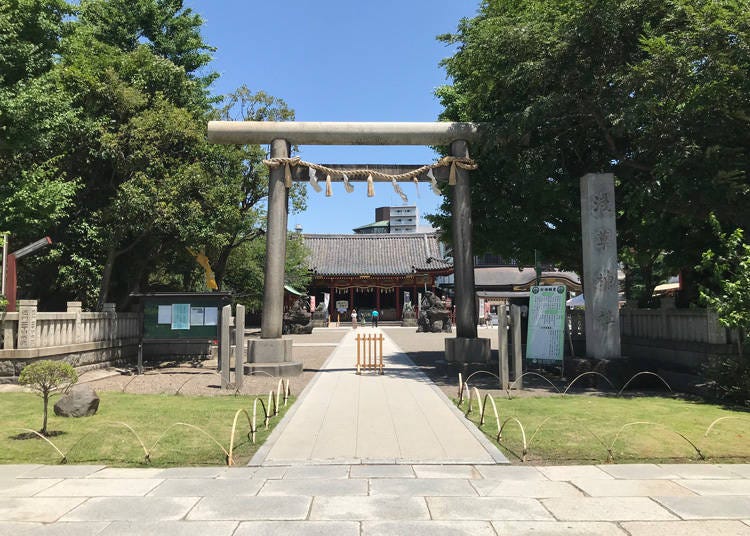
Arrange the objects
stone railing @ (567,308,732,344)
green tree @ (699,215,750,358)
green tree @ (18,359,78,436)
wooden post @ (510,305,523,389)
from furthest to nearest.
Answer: stone railing @ (567,308,732,344) → wooden post @ (510,305,523,389) → green tree @ (699,215,750,358) → green tree @ (18,359,78,436)

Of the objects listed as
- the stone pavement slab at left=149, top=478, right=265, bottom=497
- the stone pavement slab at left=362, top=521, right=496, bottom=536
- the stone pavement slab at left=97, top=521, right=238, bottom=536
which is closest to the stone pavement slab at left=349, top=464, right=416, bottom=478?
the stone pavement slab at left=149, top=478, right=265, bottom=497

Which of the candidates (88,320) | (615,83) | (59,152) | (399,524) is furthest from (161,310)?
(615,83)

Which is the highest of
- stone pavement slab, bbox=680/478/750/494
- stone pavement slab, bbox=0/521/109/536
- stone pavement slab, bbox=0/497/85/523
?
stone pavement slab, bbox=680/478/750/494

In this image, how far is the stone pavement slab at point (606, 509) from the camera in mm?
4375

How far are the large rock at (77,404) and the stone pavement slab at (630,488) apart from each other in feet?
24.3

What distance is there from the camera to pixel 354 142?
552 inches

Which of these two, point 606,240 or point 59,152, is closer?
point 606,240

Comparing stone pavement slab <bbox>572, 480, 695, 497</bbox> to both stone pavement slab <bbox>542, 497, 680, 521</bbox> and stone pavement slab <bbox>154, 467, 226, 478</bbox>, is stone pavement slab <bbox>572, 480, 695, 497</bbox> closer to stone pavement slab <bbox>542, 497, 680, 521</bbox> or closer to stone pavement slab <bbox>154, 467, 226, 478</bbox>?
stone pavement slab <bbox>542, 497, 680, 521</bbox>

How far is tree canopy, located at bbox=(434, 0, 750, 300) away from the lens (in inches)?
395

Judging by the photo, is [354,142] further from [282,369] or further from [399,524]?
[399,524]

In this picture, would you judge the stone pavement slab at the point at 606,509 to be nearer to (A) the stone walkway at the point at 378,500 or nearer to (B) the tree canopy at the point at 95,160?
(A) the stone walkway at the point at 378,500

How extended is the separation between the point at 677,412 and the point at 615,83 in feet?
22.9

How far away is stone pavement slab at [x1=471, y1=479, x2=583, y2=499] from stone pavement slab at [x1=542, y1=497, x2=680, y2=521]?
150mm

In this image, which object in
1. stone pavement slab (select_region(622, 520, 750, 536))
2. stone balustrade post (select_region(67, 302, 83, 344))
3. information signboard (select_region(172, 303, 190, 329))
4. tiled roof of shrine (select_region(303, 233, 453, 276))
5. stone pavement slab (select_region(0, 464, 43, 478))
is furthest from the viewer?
tiled roof of shrine (select_region(303, 233, 453, 276))
